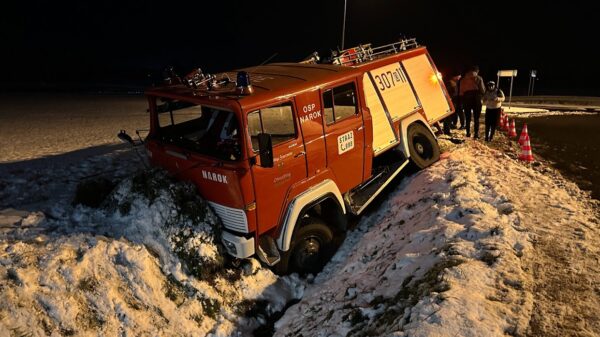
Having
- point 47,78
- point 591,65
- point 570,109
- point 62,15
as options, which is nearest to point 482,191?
point 570,109

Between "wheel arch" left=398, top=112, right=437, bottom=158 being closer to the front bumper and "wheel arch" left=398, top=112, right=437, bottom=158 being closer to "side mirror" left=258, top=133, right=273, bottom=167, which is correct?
"side mirror" left=258, top=133, right=273, bottom=167

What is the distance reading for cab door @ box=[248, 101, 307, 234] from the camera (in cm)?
525

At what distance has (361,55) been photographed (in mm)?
8227

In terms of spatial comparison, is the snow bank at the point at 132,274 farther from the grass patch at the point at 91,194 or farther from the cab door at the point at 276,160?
the cab door at the point at 276,160

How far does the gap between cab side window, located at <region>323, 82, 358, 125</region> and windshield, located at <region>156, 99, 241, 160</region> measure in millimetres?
1493

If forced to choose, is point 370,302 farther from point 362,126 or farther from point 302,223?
point 362,126

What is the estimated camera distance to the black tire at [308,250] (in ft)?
19.5

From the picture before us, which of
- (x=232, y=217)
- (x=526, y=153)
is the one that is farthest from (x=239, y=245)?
(x=526, y=153)

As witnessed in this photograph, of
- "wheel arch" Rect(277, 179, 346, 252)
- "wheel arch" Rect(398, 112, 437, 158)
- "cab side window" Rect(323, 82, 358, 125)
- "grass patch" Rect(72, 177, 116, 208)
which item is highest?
"cab side window" Rect(323, 82, 358, 125)

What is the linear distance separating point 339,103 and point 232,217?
2.43 m

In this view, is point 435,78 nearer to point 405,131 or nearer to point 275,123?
point 405,131

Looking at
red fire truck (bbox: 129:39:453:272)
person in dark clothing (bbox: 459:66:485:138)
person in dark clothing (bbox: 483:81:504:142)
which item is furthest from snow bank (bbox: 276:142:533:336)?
person in dark clothing (bbox: 459:66:485:138)

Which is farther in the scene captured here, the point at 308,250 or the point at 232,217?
the point at 308,250

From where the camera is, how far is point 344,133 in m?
6.38
